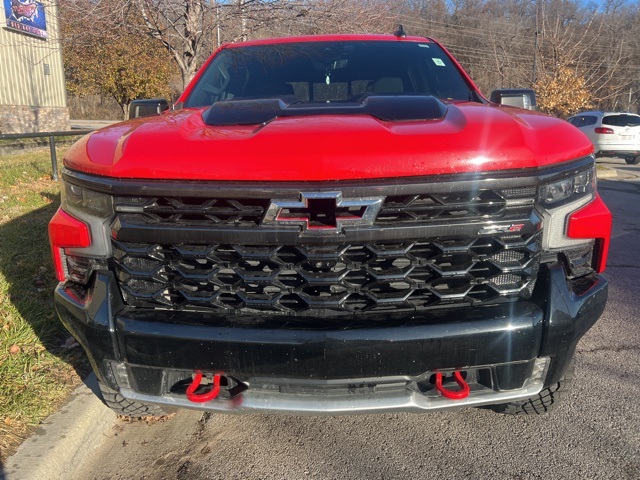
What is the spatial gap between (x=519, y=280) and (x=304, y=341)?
83 centimetres

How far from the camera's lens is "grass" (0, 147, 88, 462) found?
2627 millimetres

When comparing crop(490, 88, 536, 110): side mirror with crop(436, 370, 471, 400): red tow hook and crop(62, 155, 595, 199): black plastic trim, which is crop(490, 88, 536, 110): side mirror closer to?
crop(62, 155, 595, 199): black plastic trim

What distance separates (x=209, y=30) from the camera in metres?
8.09

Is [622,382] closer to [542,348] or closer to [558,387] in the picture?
[558,387]

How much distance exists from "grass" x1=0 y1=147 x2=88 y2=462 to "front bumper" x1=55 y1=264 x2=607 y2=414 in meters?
0.82

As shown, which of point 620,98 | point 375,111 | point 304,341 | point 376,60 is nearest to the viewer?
point 304,341

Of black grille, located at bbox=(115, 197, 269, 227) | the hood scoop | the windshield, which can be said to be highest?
the windshield

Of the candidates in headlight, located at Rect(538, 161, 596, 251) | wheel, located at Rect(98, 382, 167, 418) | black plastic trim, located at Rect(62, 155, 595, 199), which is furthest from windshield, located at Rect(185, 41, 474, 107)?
wheel, located at Rect(98, 382, 167, 418)

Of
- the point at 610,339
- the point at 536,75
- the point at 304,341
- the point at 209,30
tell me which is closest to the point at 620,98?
the point at 536,75

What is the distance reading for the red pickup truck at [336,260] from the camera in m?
1.89

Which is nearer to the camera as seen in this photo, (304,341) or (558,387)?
(304,341)

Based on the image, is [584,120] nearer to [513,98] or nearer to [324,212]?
[513,98]

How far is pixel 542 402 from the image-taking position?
8.29 feet

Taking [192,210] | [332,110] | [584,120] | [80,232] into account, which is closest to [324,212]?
[192,210]
